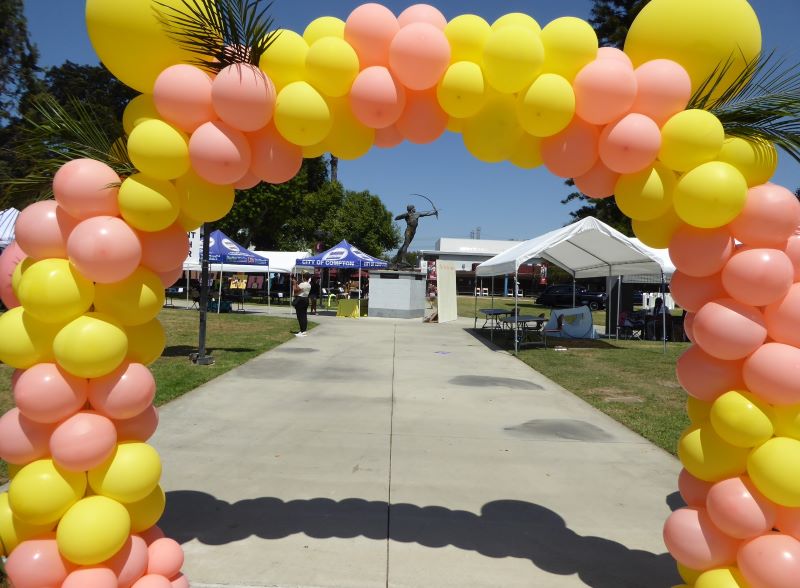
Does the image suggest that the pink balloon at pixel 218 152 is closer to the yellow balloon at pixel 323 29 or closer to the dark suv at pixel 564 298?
the yellow balloon at pixel 323 29

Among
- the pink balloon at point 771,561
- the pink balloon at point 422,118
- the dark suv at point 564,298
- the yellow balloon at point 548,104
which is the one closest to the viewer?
the pink balloon at point 771,561

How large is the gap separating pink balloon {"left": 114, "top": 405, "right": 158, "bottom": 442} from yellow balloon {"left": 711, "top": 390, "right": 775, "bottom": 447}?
3133mm

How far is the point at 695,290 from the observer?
3186 mm

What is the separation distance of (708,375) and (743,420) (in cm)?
31

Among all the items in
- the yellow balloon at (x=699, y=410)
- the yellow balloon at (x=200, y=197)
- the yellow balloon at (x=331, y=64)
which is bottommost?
the yellow balloon at (x=699, y=410)

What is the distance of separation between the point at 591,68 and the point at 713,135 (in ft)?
2.43

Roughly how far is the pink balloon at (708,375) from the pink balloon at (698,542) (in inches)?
25.5

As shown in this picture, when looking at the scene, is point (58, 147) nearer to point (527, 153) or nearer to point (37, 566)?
point (37, 566)

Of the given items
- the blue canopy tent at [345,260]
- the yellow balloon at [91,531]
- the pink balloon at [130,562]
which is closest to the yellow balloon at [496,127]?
the yellow balloon at [91,531]

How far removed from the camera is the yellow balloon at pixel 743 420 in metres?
2.81

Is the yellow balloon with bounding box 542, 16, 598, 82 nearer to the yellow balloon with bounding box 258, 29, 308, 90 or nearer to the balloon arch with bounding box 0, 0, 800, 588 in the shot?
the balloon arch with bounding box 0, 0, 800, 588

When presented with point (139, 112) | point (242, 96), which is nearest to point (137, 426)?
point (139, 112)

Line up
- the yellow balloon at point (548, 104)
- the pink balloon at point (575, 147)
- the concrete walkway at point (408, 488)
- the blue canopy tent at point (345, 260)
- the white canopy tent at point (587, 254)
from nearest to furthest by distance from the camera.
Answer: the yellow balloon at point (548, 104)
the pink balloon at point (575, 147)
the concrete walkway at point (408, 488)
the white canopy tent at point (587, 254)
the blue canopy tent at point (345, 260)

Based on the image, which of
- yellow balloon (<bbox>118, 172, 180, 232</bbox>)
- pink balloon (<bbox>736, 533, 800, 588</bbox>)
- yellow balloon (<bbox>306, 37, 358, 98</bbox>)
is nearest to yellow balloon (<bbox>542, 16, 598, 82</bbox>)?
yellow balloon (<bbox>306, 37, 358, 98</bbox>)
